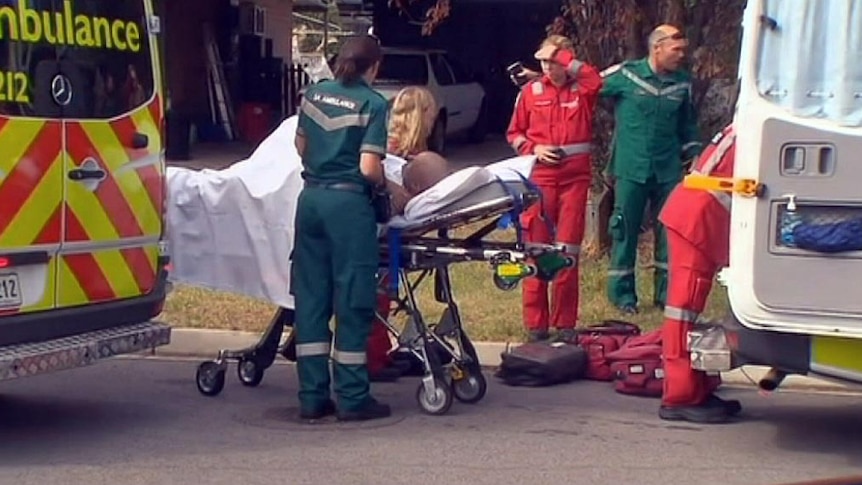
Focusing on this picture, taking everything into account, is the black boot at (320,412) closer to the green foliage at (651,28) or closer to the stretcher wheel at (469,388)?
the stretcher wheel at (469,388)

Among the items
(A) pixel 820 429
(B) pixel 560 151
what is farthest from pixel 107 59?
(A) pixel 820 429

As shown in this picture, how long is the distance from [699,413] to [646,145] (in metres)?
3.06

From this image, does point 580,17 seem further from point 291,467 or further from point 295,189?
point 291,467

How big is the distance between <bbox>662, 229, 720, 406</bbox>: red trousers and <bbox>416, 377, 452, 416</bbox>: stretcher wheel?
1.10 metres

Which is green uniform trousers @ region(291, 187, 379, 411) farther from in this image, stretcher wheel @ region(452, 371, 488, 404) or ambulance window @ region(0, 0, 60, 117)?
ambulance window @ region(0, 0, 60, 117)

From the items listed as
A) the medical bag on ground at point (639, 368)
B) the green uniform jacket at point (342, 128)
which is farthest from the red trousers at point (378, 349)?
the green uniform jacket at point (342, 128)

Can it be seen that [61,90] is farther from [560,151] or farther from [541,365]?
[560,151]

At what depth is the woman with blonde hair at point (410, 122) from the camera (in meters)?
8.97

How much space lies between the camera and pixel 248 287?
919cm

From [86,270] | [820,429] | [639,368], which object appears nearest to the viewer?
[86,270]

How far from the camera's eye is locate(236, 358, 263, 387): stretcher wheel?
9336mm

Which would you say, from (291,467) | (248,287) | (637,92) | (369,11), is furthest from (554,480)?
(369,11)

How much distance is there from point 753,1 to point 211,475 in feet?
10.1

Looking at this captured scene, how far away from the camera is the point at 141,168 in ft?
26.7
